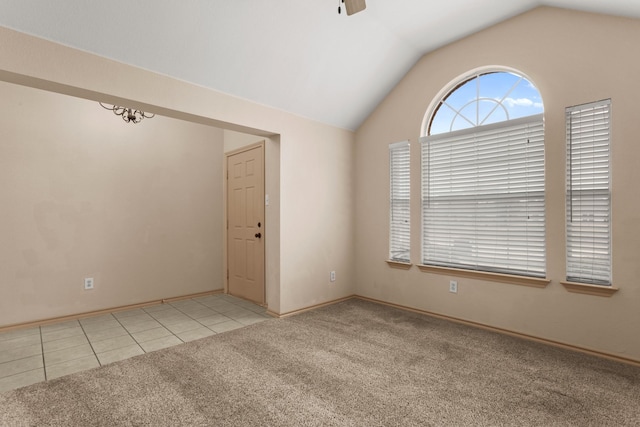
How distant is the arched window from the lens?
120 inches

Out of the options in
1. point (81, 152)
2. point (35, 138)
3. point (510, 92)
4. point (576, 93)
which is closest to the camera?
point (576, 93)

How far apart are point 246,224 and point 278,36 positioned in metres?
2.54

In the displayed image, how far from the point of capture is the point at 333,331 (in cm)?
328

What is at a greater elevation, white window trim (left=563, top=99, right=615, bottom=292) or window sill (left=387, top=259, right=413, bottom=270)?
white window trim (left=563, top=99, right=615, bottom=292)

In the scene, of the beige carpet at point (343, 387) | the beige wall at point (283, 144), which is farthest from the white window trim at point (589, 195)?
the beige wall at point (283, 144)

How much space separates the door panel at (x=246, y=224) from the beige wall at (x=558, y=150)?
193 centimetres

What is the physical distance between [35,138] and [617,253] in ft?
18.5

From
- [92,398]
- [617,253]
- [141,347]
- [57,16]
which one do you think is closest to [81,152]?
[57,16]

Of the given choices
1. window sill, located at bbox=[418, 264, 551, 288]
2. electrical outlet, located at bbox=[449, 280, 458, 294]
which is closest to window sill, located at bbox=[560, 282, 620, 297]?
window sill, located at bbox=[418, 264, 551, 288]

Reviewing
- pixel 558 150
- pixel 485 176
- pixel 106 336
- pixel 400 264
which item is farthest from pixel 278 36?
pixel 106 336

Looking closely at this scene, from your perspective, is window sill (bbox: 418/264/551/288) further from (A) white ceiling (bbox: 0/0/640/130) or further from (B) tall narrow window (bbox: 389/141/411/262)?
(A) white ceiling (bbox: 0/0/640/130)

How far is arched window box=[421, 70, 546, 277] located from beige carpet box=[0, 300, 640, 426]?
90cm

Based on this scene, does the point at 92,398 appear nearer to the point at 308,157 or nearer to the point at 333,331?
the point at 333,331

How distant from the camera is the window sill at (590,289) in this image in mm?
2594
